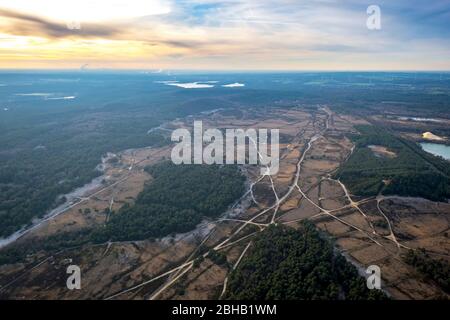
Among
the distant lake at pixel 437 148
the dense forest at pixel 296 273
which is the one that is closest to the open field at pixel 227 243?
the dense forest at pixel 296 273

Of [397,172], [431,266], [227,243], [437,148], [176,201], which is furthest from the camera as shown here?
[437,148]

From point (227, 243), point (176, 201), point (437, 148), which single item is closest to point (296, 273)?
point (227, 243)

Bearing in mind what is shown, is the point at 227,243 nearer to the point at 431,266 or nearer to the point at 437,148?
the point at 431,266

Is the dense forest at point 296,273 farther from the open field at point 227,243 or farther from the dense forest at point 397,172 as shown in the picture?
the dense forest at point 397,172

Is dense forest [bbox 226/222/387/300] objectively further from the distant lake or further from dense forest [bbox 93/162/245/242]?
the distant lake

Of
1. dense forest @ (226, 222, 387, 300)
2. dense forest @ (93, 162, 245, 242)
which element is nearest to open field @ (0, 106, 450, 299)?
dense forest @ (93, 162, 245, 242)

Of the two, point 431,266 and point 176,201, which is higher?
point 176,201
